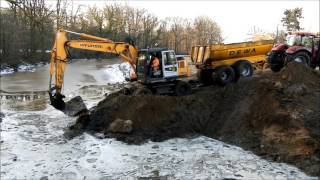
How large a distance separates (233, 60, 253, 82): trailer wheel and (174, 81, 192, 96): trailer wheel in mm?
2097

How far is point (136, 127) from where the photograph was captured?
12.9 metres

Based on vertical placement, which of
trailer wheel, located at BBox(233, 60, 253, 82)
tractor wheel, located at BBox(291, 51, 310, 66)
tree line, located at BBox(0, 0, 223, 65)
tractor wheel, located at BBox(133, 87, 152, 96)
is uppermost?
tree line, located at BBox(0, 0, 223, 65)

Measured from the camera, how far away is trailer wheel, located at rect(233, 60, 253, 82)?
52.6 ft

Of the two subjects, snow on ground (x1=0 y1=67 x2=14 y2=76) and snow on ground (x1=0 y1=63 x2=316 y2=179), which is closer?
snow on ground (x1=0 y1=63 x2=316 y2=179)

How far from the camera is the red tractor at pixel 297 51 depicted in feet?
50.5

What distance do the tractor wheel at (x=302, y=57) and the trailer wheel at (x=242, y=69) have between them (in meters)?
1.72

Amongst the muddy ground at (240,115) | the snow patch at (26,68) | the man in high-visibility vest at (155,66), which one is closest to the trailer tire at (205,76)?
the muddy ground at (240,115)

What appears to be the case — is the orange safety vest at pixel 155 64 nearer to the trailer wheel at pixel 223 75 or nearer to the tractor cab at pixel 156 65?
the tractor cab at pixel 156 65

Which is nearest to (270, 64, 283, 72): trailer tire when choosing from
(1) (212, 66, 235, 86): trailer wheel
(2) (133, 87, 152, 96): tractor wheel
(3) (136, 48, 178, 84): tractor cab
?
(1) (212, 66, 235, 86): trailer wheel

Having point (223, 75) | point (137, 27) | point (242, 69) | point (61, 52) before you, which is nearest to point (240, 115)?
point (223, 75)

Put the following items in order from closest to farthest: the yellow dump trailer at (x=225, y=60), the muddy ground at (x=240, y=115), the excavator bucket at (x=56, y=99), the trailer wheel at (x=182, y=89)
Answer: the muddy ground at (x=240, y=115), the excavator bucket at (x=56, y=99), the trailer wheel at (x=182, y=89), the yellow dump trailer at (x=225, y=60)

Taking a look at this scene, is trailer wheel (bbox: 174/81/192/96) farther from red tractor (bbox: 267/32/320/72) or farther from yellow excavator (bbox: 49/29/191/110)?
red tractor (bbox: 267/32/320/72)

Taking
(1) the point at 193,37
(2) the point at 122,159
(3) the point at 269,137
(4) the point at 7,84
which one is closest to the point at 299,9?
(1) the point at 193,37

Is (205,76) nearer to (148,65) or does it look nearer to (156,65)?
(156,65)
